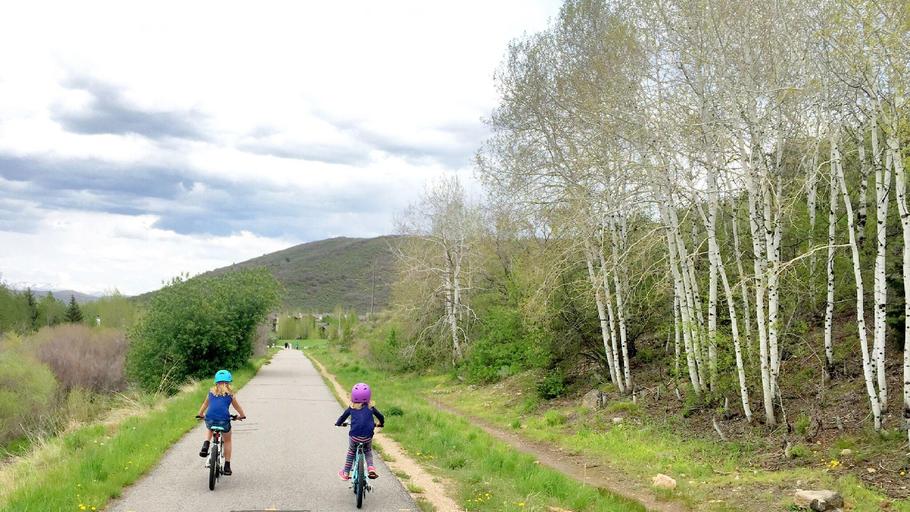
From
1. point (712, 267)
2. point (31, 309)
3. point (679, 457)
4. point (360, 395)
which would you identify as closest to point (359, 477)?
point (360, 395)

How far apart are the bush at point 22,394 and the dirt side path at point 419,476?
2363cm

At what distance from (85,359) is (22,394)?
47.2 ft

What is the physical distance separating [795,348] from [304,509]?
12.6 metres

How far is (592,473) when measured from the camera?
13.1m

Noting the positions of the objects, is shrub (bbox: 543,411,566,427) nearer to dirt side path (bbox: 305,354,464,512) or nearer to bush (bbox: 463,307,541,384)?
dirt side path (bbox: 305,354,464,512)

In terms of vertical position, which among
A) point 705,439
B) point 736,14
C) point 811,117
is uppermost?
point 736,14

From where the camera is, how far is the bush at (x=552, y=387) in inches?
876

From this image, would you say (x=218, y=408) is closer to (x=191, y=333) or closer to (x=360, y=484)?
(x=360, y=484)

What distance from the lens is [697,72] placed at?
Result: 13.8 meters

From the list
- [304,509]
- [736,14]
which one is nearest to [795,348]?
[736,14]

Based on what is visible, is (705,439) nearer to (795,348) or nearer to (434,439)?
(795,348)

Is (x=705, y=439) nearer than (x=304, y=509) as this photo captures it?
No

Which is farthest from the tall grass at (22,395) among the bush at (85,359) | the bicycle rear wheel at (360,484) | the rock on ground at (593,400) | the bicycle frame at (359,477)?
the bicycle rear wheel at (360,484)

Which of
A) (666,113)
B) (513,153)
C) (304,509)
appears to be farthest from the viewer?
(513,153)
